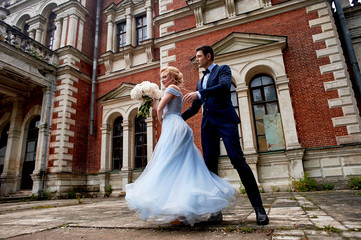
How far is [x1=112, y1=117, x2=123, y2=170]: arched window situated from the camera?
10680mm

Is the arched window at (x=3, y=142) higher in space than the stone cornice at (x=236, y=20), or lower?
lower

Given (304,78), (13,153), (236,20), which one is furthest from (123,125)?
(304,78)

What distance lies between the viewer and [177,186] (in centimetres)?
212

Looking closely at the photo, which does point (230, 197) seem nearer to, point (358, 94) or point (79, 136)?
point (358, 94)

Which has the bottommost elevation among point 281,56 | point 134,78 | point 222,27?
point 281,56

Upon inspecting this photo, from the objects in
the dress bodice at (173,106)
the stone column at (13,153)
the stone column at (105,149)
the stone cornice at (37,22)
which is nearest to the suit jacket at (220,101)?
the dress bodice at (173,106)

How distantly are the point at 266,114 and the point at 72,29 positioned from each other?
10.3m

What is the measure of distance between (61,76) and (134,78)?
347 centimetres

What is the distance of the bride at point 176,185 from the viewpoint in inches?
78.5

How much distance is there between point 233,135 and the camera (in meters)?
2.34

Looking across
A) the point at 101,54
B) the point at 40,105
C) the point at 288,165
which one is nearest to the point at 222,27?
the point at 288,165

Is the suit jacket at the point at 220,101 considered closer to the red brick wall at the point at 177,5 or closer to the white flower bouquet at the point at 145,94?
the white flower bouquet at the point at 145,94

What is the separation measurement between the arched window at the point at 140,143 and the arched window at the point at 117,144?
84 centimetres

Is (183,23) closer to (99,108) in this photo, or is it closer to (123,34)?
Result: (123,34)
